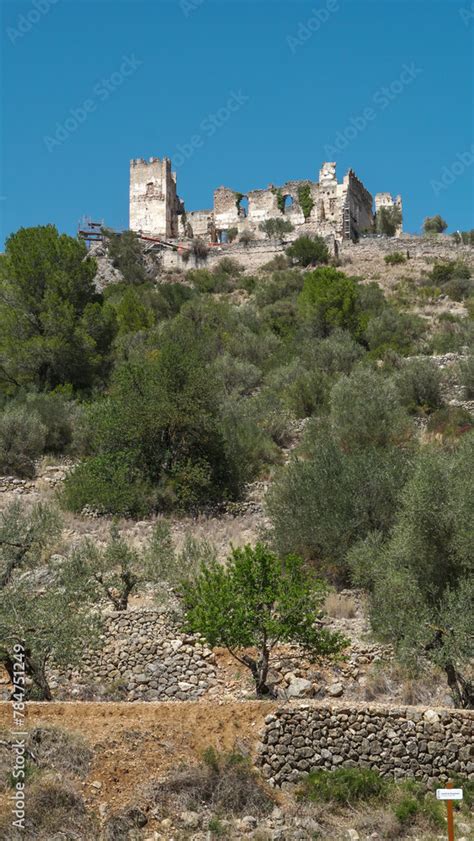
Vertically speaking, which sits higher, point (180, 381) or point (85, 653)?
point (180, 381)

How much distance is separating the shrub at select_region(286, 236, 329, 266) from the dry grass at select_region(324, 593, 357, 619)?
110ft

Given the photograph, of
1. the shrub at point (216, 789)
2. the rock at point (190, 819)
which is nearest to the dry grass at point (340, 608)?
the shrub at point (216, 789)

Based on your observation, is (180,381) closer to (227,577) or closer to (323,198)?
(227,577)

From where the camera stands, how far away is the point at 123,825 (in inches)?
323

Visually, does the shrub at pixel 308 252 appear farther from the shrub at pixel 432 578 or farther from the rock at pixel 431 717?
the rock at pixel 431 717

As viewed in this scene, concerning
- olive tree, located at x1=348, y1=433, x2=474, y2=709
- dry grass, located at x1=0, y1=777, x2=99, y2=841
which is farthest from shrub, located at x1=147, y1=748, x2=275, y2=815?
olive tree, located at x1=348, y1=433, x2=474, y2=709

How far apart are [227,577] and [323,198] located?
155 feet

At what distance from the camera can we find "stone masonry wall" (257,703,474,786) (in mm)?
9227

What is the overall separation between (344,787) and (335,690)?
2439 mm

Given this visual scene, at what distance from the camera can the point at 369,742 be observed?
9.34 m

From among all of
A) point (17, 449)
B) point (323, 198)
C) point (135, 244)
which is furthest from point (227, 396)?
point (323, 198)

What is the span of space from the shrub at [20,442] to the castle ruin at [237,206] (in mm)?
33458

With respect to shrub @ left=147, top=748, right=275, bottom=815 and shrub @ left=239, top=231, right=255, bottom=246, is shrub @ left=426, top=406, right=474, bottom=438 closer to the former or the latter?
shrub @ left=147, top=748, right=275, bottom=815

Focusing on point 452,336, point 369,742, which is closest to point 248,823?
point 369,742
